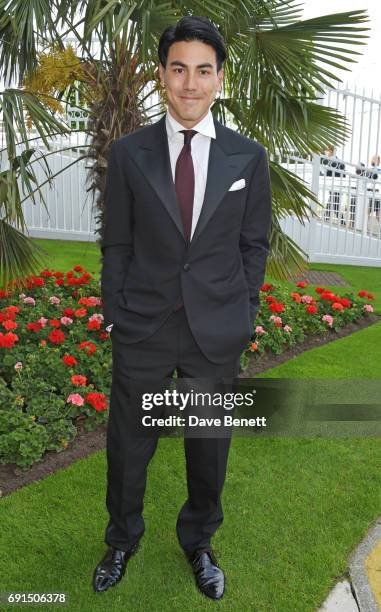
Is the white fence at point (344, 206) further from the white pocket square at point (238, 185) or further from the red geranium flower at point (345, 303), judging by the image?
the white pocket square at point (238, 185)

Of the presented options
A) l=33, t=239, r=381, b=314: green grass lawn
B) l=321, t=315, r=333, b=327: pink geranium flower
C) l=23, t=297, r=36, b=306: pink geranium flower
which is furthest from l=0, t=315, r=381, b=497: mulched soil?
l=33, t=239, r=381, b=314: green grass lawn

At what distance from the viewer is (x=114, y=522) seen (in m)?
2.45

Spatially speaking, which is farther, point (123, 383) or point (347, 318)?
point (347, 318)

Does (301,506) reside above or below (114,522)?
below

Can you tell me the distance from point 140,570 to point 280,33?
3.65m

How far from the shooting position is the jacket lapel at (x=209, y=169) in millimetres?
2070

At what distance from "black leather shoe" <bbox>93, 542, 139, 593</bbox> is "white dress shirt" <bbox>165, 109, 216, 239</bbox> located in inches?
53.0

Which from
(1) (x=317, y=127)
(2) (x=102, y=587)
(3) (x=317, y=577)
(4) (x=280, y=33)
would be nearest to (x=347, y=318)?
(1) (x=317, y=127)

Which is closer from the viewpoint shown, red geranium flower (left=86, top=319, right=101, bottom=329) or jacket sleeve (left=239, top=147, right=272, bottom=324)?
jacket sleeve (left=239, top=147, right=272, bottom=324)

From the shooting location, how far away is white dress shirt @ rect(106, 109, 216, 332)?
2.12 m

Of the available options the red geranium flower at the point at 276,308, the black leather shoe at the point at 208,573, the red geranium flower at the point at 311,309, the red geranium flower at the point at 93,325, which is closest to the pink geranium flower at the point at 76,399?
the red geranium flower at the point at 93,325

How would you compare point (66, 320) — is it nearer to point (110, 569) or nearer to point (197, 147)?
point (110, 569)

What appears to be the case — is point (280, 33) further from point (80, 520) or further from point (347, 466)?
point (80, 520)

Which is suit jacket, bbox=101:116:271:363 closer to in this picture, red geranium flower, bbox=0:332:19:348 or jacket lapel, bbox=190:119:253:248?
jacket lapel, bbox=190:119:253:248
